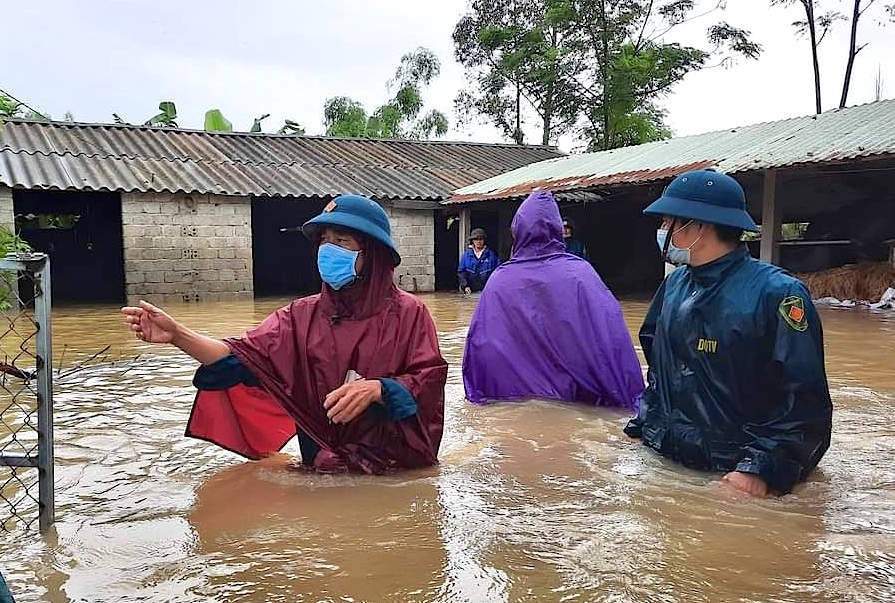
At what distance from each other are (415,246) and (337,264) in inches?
534

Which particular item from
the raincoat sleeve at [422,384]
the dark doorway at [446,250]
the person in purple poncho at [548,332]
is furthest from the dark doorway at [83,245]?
the raincoat sleeve at [422,384]

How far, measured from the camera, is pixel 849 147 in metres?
10.2

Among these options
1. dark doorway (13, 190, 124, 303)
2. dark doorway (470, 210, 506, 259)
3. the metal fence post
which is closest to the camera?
the metal fence post

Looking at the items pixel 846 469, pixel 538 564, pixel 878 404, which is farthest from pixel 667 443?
pixel 878 404

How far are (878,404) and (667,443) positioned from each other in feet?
8.52

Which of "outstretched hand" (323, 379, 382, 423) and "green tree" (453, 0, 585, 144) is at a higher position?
"green tree" (453, 0, 585, 144)

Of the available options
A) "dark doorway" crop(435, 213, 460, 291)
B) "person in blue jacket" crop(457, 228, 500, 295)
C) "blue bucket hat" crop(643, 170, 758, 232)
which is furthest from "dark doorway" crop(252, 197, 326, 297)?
"blue bucket hat" crop(643, 170, 758, 232)

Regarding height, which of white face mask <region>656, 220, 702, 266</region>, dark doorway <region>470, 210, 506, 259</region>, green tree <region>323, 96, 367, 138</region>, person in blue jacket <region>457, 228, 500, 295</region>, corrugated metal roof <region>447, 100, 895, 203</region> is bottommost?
person in blue jacket <region>457, 228, 500, 295</region>

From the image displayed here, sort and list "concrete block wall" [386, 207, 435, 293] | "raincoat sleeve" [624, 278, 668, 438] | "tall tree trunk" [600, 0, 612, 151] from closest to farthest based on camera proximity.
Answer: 1. "raincoat sleeve" [624, 278, 668, 438]
2. "concrete block wall" [386, 207, 435, 293]
3. "tall tree trunk" [600, 0, 612, 151]

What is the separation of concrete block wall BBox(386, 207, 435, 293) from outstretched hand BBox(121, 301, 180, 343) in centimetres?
1361

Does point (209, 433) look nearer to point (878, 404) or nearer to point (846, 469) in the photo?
point (846, 469)

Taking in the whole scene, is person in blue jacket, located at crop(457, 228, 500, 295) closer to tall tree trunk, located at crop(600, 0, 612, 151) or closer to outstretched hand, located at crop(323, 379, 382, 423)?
outstretched hand, located at crop(323, 379, 382, 423)

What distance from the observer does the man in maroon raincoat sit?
11.2 ft

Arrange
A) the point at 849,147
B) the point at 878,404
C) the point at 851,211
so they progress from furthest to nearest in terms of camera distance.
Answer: the point at 851,211
the point at 849,147
the point at 878,404
